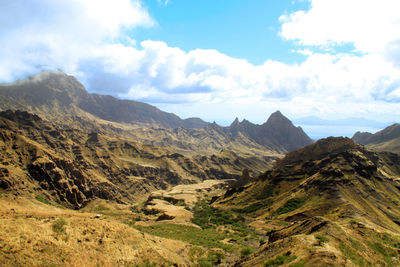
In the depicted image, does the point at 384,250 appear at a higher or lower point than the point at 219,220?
higher

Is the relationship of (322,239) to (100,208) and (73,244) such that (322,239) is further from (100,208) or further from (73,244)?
(100,208)

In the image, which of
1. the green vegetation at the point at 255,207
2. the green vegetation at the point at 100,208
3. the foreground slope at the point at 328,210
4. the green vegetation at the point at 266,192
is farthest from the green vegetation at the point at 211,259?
the green vegetation at the point at 100,208

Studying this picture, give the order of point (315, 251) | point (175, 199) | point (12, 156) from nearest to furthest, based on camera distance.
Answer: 1. point (315, 251)
2. point (12, 156)
3. point (175, 199)

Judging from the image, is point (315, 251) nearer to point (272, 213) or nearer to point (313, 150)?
point (272, 213)

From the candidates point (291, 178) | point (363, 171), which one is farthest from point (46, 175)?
point (363, 171)

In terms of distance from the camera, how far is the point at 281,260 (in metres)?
29.2

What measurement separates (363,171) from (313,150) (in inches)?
2705

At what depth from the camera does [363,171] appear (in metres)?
110

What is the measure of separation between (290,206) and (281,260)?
234 feet

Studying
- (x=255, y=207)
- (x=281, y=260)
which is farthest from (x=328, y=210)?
(x=281, y=260)

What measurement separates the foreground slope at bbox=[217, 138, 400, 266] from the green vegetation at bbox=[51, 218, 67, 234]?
84.4ft

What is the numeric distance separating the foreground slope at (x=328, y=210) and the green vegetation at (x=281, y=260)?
113 mm

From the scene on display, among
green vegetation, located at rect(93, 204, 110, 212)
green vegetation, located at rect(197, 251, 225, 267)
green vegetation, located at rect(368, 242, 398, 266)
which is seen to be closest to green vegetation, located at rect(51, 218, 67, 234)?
green vegetation, located at rect(197, 251, 225, 267)

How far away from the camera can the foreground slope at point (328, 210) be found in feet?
102
